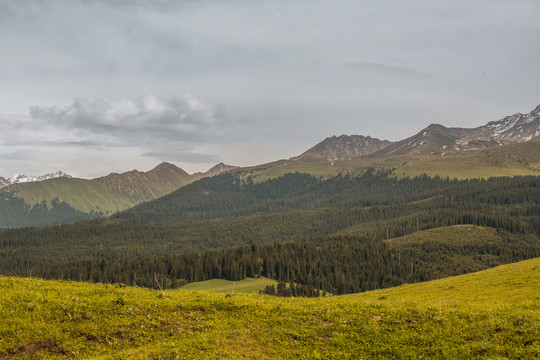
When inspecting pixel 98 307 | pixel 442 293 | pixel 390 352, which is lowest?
pixel 442 293

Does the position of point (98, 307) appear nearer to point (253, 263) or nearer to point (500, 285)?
point (500, 285)

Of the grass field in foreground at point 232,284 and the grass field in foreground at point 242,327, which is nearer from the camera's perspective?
the grass field in foreground at point 242,327

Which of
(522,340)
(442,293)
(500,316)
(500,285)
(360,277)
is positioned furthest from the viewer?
(360,277)

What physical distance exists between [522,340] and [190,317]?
1935 cm

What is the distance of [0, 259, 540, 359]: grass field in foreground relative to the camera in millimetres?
18500

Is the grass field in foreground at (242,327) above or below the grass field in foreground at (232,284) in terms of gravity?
above

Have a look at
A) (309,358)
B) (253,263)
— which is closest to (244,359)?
(309,358)

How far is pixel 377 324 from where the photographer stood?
69.5 feet

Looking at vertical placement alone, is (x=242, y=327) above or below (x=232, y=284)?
above

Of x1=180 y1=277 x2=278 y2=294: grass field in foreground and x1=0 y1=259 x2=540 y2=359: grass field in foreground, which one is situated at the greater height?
x1=0 y1=259 x2=540 y2=359: grass field in foreground

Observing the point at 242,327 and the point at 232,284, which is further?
the point at 232,284

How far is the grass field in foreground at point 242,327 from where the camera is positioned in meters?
18.5

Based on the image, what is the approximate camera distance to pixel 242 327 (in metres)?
22.0

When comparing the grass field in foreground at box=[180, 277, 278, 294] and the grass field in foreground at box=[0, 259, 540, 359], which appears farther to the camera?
the grass field in foreground at box=[180, 277, 278, 294]
